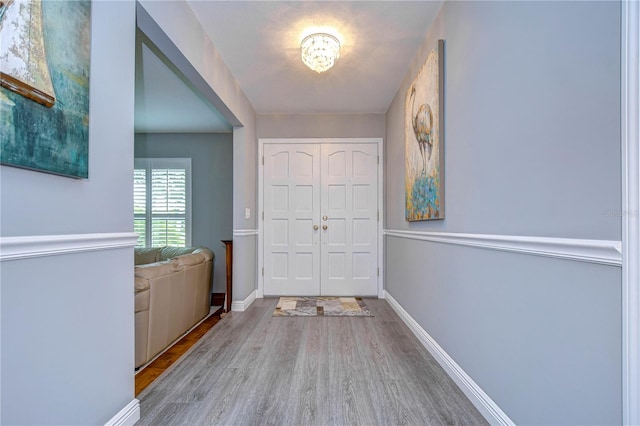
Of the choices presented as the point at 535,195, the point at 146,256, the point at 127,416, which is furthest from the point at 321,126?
the point at 127,416

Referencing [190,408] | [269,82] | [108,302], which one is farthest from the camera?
[269,82]

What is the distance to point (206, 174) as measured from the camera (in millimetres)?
4801

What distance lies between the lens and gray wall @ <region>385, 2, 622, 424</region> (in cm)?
88

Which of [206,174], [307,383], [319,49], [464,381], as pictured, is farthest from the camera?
[206,174]

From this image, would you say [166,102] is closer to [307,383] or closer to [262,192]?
[262,192]

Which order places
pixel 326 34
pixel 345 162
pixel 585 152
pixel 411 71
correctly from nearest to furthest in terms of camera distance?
1. pixel 585 152
2. pixel 326 34
3. pixel 411 71
4. pixel 345 162

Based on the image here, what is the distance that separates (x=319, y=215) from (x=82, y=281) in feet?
10.1

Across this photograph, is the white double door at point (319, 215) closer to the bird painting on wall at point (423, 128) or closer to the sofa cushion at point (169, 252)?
the sofa cushion at point (169, 252)

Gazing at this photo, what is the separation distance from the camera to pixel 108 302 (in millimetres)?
1336

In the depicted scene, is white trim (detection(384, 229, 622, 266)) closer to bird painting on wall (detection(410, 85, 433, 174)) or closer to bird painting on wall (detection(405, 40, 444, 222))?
bird painting on wall (detection(405, 40, 444, 222))

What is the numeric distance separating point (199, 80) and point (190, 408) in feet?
7.24

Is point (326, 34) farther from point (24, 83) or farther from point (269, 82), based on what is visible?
point (24, 83)

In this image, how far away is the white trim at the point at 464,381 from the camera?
1.43 m

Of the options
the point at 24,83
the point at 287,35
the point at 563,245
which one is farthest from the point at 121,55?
the point at 563,245
